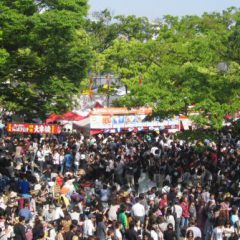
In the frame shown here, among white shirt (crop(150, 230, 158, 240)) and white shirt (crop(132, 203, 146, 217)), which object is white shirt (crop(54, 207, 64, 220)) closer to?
white shirt (crop(132, 203, 146, 217))

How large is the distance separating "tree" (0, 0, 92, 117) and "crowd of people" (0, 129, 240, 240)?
1.92 metres

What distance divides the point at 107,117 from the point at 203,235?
57.7 ft

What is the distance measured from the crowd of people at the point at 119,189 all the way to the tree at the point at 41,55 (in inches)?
75.7

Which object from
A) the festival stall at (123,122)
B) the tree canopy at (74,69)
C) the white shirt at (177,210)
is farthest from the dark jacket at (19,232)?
the festival stall at (123,122)

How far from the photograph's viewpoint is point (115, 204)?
1805 cm

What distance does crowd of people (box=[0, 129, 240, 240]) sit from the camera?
16297mm

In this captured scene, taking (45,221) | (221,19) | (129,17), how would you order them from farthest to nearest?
(129,17)
(221,19)
(45,221)

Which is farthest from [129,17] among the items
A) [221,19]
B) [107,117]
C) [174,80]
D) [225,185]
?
[225,185]

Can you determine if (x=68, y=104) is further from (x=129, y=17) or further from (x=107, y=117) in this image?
(x=129, y=17)

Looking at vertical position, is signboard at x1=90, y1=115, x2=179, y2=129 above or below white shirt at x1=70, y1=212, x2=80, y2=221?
above

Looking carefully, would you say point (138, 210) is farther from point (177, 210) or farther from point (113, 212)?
point (177, 210)

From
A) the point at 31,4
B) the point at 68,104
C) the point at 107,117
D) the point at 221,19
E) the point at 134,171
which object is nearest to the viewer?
the point at 134,171

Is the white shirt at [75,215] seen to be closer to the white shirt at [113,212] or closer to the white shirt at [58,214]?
the white shirt at [58,214]

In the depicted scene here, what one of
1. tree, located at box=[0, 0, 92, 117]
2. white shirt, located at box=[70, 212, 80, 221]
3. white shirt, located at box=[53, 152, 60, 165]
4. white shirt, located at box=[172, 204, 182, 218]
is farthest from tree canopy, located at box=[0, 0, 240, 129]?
white shirt, located at box=[70, 212, 80, 221]
